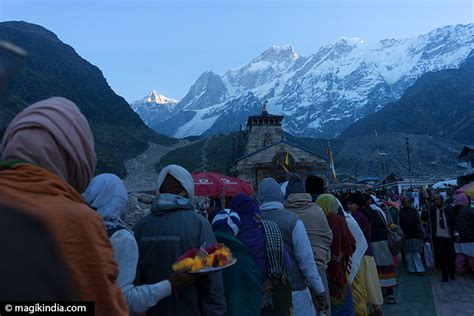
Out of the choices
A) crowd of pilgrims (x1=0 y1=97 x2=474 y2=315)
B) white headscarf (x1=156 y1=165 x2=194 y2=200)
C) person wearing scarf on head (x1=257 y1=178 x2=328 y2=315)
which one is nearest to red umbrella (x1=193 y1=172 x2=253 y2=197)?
crowd of pilgrims (x1=0 y1=97 x2=474 y2=315)

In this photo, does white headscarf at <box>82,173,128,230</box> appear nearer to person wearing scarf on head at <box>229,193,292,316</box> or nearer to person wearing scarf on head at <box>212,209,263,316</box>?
person wearing scarf on head at <box>212,209,263,316</box>

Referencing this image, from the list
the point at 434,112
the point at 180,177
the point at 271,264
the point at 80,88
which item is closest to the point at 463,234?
the point at 271,264

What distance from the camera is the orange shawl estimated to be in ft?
4.07

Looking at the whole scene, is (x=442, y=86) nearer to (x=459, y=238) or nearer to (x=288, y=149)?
(x=288, y=149)

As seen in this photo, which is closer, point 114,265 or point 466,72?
point 114,265

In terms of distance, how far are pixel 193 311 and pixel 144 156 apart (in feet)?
237

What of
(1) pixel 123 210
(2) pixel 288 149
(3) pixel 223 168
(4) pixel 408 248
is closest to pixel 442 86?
(3) pixel 223 168

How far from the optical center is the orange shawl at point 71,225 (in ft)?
4.07

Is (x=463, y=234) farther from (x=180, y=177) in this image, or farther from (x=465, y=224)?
(x=180, y=177)

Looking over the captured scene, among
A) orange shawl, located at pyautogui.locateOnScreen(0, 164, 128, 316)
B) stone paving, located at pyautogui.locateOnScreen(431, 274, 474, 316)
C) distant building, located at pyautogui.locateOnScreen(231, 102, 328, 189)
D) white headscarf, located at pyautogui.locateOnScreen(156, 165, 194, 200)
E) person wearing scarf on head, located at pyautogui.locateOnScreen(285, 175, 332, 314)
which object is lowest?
stone paving, located at pyautogui.locateOnScreen(431, 274, 474, 316)

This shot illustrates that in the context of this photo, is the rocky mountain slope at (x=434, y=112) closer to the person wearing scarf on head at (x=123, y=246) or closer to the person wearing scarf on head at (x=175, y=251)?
the person wearing scarf on head at (x=175, y=251)

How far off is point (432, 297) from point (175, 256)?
6956 mm

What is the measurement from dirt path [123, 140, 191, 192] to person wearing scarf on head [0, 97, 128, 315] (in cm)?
4177

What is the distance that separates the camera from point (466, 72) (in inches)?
6186
